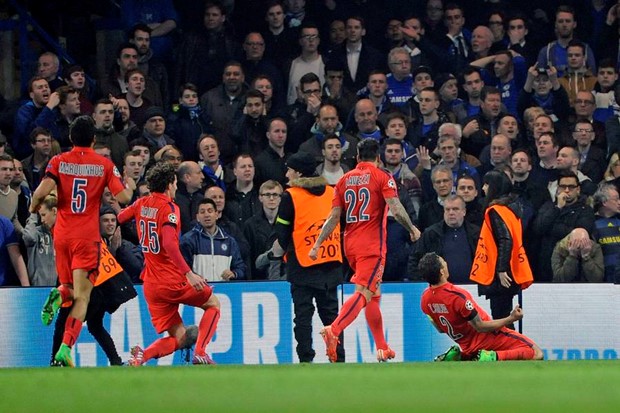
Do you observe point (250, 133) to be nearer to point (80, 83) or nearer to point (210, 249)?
point (80, 83)

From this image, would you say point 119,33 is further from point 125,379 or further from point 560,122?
Answer: point 125,379

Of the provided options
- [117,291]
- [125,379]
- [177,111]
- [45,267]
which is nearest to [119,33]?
[177,111]

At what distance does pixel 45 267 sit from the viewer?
14.8 meters

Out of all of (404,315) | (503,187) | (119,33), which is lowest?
(404,315)

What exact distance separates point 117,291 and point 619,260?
5.30m

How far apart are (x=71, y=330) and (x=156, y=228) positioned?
3.70 feet

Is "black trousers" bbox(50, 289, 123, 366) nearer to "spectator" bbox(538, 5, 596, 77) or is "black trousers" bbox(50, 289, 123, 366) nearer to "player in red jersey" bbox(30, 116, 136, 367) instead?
"player in red jersey" bbox(30, 116, 136, 367)

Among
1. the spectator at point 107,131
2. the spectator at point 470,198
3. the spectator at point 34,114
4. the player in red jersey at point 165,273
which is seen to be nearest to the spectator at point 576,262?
the spectator at point 470,198

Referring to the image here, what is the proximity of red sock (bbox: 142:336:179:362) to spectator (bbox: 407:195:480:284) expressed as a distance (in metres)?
2.99

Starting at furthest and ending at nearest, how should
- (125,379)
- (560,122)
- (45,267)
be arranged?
1. (560,122)
2. (45,267)
3. (125,379)

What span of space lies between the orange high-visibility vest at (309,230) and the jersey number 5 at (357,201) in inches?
10.4

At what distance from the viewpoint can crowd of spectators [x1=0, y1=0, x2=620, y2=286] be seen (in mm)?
15164

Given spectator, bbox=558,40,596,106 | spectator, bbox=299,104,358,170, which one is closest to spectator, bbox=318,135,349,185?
spectator, bbox=299,104,358,170

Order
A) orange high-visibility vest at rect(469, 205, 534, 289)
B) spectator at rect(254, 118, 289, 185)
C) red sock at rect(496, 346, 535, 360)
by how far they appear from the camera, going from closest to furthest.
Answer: red sock at rect(496, 346, 535, 360), orange high-visibility vest at rect(469, 205, 534, 289), spectator at rect(254, 118, 289, 185)
